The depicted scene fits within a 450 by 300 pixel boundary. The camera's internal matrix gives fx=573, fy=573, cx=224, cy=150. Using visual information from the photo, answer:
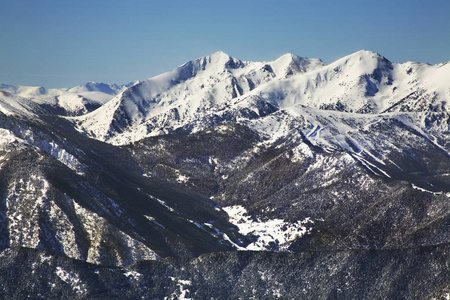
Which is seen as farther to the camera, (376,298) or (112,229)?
(112,229)

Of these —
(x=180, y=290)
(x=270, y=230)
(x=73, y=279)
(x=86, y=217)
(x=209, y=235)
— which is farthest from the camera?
(x=270, y=230)

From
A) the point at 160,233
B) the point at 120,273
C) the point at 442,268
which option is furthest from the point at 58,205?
the point at 442,268

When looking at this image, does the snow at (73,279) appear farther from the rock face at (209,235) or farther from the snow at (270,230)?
the snow at (270,230)

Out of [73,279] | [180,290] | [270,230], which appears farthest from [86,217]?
[270,230]

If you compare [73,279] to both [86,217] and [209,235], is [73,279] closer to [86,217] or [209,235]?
[86,217]

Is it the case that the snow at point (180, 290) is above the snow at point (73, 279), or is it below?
below

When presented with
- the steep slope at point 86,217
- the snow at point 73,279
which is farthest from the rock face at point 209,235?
the steep slope at point 86,217

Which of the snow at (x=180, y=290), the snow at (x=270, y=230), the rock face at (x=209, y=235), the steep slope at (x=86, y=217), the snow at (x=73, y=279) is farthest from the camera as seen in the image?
the snow at (x=270, y=230)

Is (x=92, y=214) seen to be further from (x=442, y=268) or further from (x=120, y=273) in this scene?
(x=442, y=268)
